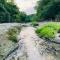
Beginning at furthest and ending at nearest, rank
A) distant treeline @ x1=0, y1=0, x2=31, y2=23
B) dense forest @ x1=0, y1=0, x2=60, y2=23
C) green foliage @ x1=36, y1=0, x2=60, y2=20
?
distant treeline @ x1=0, y1=0, x2=31, y2=23 → dense forest @ x1=0, y1=0, x2=60, y2=23 → green foliage @ x1=36, y1=0, x2=60, y2=20

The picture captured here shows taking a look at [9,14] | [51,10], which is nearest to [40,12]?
A: [51,10]

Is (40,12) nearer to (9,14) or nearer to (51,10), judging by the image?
(51,10)

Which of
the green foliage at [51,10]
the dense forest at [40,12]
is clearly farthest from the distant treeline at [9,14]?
the green foliage at [51,10]

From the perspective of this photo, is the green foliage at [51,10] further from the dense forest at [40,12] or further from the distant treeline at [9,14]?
the distant treeline at [9,14]

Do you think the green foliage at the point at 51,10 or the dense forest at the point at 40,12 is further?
the dense forest at the point at 40,12

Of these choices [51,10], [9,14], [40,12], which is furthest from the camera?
[9,14]

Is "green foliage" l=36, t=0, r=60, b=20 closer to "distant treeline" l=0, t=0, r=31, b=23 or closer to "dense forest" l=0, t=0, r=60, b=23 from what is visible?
"dense forest" l=0, t=0, r=60, b=23

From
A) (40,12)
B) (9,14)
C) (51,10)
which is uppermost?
(51,10)

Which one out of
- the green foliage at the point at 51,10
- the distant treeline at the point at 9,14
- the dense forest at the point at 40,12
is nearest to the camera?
the green foliage at the point at 51,10

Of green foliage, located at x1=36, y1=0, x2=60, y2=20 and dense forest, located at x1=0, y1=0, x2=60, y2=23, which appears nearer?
green foliage, located at x1=36, y1=0, x2=60, y2=20

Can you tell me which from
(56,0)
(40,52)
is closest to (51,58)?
(40,52)

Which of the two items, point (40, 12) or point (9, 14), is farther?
point (9, 14)

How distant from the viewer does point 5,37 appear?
17594 mm

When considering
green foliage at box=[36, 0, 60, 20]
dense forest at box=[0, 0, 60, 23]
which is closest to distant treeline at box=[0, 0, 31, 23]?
dense forest at box=[0, 0, 60, 23]
